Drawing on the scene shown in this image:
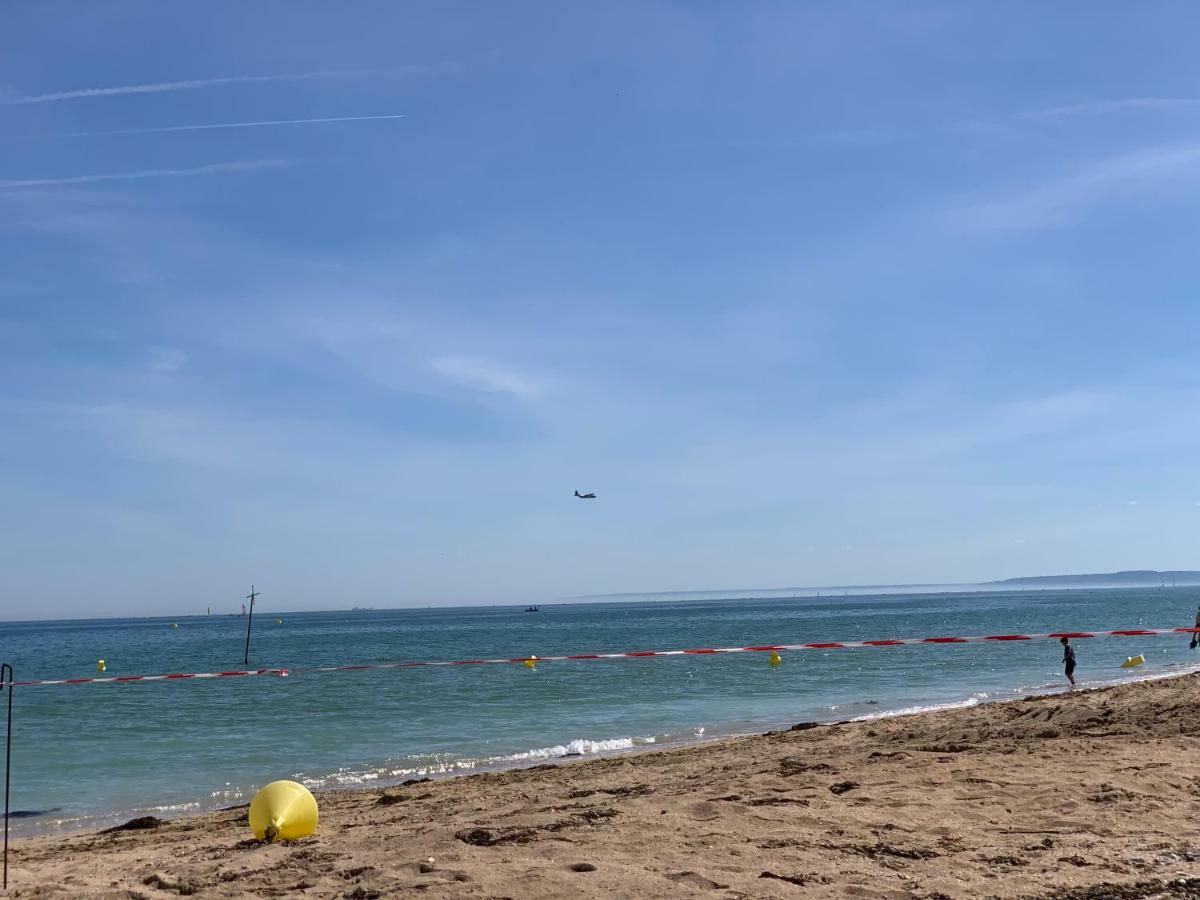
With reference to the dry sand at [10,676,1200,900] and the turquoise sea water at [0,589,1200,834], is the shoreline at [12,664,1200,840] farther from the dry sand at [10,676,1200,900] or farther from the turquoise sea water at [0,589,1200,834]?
the dry sand at [10,676,1200,900]

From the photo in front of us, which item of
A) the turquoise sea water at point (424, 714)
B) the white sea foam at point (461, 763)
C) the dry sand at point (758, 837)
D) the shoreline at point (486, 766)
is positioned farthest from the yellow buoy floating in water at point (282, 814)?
the white sea foam at point (461, 763)

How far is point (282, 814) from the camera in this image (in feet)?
24.8

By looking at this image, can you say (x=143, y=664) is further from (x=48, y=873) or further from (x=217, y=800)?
(x=48, y=873)

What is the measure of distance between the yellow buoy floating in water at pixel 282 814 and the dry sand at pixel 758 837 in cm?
15

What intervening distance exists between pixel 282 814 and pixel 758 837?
3.62m

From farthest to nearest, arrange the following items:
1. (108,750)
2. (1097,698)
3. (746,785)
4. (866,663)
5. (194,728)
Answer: (866,663) → (194,728) → (108,750) → (1097,698) → (746,785)

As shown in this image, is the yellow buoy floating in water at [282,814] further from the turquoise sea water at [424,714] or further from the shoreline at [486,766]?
the turquoise sea water at [424,714]

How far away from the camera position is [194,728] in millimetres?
19109

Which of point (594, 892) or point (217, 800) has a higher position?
point (594, 892)

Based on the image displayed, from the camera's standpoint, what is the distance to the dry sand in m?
5.34

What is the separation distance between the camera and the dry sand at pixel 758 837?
5340mm

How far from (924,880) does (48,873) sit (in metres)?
6.15

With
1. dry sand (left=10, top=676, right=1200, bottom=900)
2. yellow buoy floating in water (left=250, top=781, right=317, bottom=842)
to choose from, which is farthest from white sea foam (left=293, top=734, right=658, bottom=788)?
yellow buoy floating in water (left=250, top=781, right=317, bottom=842)

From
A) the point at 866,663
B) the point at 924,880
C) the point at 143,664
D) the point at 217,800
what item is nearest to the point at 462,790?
the point at 217,800
